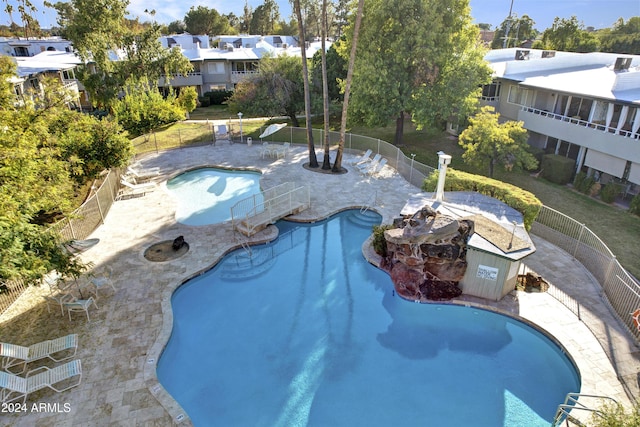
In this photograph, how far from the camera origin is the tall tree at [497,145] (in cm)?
2097

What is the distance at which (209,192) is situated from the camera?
21.9m

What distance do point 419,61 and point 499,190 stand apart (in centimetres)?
1306

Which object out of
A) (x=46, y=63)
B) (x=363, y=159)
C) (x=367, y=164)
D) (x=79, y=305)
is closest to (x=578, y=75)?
(x=363, y=159)

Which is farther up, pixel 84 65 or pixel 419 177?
pixel 84 65

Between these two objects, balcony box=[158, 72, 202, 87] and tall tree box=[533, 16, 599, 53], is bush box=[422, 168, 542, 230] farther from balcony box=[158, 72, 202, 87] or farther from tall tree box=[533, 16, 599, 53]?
tall tree box=[533, 16, 599, 53]

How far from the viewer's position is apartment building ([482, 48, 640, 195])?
829 inches

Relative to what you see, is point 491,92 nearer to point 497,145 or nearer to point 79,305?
point 497,145

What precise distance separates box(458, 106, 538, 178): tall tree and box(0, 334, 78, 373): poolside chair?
2013cm

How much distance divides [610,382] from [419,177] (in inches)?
516

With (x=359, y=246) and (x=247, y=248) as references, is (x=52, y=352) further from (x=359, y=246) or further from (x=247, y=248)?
(x=359, y=246)

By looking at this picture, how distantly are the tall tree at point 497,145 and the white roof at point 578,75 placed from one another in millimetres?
4911

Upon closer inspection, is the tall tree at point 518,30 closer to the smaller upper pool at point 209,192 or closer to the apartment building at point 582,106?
the apartment building at point 582,106

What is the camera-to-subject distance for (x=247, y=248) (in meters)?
16.3

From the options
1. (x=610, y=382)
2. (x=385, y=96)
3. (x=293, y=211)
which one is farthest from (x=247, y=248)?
(x=385, y=96)
